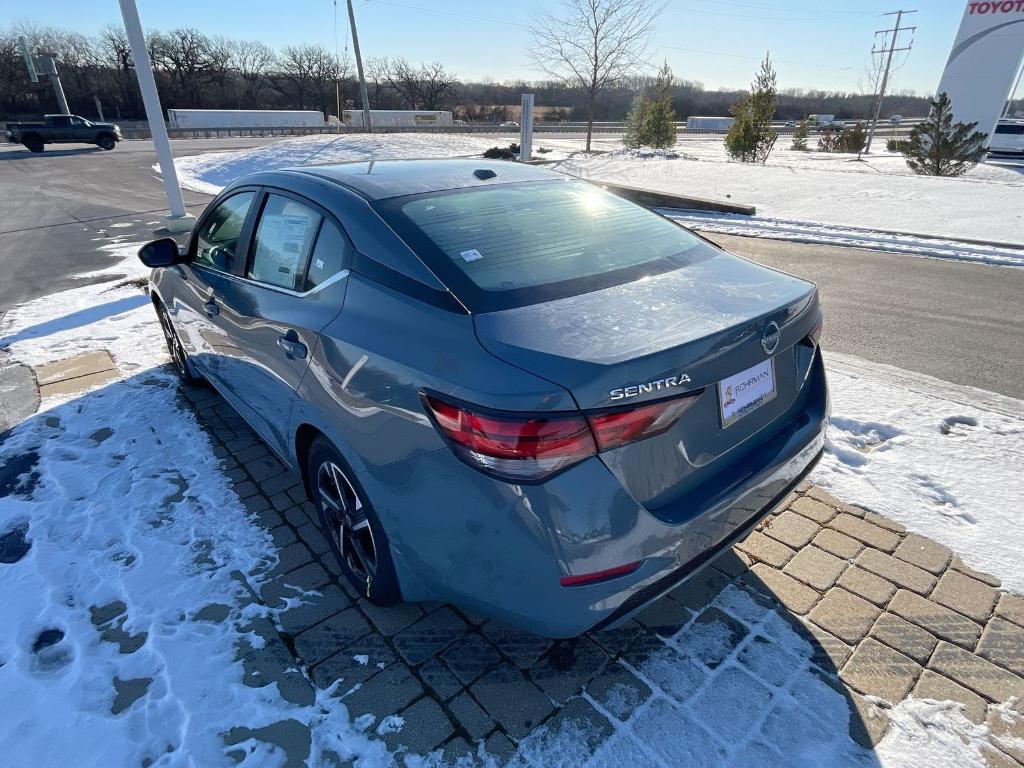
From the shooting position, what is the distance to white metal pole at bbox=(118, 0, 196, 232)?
8.70 metres

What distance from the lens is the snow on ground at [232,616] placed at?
1.82 metres

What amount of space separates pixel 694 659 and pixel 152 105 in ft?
35.8

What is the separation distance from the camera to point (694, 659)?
2111 mm

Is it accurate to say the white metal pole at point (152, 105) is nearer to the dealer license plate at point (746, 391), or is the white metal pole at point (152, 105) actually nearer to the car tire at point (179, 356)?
the car tire at point (179, 356)

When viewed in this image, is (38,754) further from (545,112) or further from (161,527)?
(545,112)

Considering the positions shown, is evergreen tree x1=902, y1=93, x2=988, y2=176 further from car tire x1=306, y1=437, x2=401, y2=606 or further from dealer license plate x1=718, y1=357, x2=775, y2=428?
car tire x1=306, y1=437, x2=401, y2=606

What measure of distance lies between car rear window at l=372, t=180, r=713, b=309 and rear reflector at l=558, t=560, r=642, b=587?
873 mm

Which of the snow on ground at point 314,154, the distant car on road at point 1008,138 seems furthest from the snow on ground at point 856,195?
the distant car on road at point 1008,138

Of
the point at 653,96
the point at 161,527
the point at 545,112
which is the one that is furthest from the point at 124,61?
the point at 161,527

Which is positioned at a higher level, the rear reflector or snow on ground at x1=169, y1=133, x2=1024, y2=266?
the rear reflector

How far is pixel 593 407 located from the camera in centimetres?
151

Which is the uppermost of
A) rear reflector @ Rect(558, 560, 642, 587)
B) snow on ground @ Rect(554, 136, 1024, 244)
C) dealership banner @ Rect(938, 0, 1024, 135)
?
dealership banner @ Rect(938, 0, 1024, 135)

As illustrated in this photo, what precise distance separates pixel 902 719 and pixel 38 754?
2.81m

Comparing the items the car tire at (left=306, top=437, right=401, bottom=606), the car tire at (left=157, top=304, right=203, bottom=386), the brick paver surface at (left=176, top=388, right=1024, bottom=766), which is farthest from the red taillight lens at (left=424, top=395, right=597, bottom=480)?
the car tire at (left=157, top=304, right=203, bottom=386)
